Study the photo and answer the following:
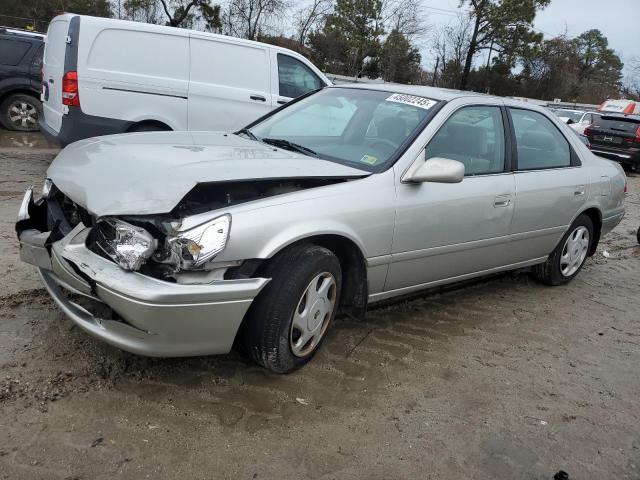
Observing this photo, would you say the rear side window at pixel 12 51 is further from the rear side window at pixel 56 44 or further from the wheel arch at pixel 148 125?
the wheel arch at pixel 148 125

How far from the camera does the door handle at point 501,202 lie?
12.8ft

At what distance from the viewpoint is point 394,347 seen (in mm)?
3537

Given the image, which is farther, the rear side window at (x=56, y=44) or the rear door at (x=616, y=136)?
the rear door at (x=616, y=136)

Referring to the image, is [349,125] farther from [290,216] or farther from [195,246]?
[195,246]

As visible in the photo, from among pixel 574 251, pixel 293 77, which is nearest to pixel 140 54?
pixel 293 77

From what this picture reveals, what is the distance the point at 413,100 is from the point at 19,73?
8.35m

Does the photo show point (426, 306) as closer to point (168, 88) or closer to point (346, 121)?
point (346, 121)

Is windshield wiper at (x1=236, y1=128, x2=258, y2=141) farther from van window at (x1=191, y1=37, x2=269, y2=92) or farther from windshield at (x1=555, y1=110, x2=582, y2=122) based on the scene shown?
windshield at (x1=555, y1=110, x2=582, y2=122)

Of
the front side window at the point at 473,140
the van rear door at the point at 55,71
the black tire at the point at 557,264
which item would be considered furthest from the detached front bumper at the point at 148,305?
the van rear door at the point at 55,71

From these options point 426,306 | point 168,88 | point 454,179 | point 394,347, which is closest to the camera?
point 454,179

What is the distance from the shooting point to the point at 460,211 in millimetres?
3648

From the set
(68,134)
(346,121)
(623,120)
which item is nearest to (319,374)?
(346,121)

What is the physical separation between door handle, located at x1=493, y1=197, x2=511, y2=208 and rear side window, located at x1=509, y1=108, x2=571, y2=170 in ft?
1.18

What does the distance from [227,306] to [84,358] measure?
0.95 meters
